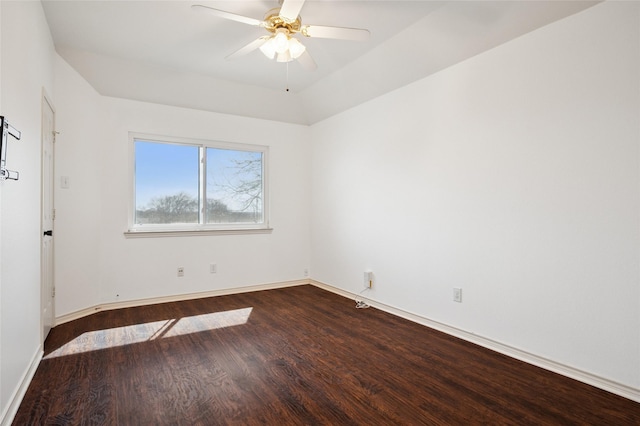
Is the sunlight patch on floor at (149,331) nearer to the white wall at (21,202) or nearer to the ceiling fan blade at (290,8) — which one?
the white wall at (21,202)

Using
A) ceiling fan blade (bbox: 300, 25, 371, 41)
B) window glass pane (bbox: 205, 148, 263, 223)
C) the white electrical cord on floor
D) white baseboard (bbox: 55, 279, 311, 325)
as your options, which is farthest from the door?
the white electrical cord on floor

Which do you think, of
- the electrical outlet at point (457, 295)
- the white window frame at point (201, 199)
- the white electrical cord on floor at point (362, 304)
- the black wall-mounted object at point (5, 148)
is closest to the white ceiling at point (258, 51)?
the white window frame at point (201, 199)

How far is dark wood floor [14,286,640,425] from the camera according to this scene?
6.21 feet

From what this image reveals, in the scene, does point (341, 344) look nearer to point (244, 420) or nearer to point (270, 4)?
point (244, 420)

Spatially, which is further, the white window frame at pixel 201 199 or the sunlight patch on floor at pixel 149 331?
the white window frame at pixel 201 199

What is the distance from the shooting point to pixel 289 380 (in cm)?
229

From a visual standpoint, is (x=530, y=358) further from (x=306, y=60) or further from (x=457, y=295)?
(x=306, y=60)

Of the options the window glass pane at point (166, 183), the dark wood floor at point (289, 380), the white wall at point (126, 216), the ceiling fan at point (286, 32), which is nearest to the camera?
the dark wood floor at point (289, 380)

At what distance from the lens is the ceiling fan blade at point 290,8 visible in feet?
6.68

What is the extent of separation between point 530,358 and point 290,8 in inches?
115

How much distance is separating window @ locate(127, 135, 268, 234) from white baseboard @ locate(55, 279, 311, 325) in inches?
32.0

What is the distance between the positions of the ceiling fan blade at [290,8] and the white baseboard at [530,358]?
2.82 m

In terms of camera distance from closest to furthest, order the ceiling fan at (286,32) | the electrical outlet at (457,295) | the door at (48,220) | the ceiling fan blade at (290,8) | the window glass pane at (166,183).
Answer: the ceiling fan blade at (290,8) < the ceiling fan at (286,32) < the door at (48,220) < the electrical outlet at (457,295) < the window glass pane at (166,183)

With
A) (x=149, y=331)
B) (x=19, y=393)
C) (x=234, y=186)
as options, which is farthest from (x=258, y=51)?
(x=19, y=393)
